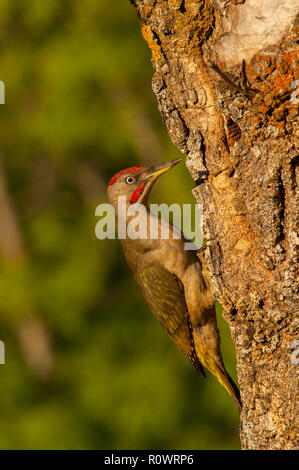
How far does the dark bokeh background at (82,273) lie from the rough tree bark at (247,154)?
3.94 m

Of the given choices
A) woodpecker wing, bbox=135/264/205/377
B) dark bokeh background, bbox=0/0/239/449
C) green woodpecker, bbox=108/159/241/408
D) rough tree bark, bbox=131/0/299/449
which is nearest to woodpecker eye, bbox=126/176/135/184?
green woodpecker, bbox=108/159/241/408

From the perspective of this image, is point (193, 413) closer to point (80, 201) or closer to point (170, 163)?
point (80, 201)

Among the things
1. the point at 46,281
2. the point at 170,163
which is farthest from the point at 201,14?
the point at 46,281

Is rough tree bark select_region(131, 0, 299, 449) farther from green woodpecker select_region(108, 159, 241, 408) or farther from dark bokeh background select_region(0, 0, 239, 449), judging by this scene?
dark bokeh background select_region(0, 0, 239, 449)

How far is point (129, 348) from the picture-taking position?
7.81 meters

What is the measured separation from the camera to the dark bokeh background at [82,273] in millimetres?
7309

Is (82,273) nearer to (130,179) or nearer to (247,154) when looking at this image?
(130,179)

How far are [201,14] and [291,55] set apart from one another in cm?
53

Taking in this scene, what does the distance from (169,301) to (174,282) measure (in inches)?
5.2

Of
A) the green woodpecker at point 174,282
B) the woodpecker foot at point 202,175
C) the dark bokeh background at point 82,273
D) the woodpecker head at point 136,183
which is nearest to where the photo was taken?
the woodpecker foot at point 202,175

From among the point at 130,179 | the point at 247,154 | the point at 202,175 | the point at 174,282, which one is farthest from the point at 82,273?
the point at 247,154

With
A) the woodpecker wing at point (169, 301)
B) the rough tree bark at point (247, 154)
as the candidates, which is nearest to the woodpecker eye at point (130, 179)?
the woodpecker wing at point (169, 301)

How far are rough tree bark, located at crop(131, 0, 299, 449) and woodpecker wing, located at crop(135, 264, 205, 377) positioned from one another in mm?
627

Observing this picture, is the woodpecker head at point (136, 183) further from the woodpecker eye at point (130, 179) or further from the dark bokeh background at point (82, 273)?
the dark bokeh background at point (82, 273)
